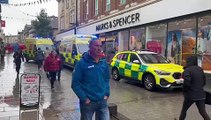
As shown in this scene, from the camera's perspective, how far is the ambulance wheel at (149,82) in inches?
471

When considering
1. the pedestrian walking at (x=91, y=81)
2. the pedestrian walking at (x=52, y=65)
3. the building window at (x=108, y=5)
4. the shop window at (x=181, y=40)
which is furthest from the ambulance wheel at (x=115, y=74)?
the building window at (x=108, y=5)

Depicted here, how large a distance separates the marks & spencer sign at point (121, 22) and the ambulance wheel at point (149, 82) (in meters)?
8.99

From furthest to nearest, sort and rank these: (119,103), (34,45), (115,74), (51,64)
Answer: (34,45) → (115,74) → (51,64) → (119,103)

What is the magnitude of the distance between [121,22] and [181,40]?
24.8 feet

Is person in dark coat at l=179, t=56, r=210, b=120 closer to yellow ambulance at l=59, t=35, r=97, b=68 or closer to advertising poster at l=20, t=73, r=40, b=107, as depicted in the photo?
advertising poster at l=20, t=73, r=40, b=107

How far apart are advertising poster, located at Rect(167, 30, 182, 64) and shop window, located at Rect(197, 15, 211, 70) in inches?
67.9

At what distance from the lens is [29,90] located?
255 inches

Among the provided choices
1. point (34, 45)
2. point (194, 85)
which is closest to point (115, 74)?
point (194, 85)

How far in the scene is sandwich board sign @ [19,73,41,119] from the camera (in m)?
6.43

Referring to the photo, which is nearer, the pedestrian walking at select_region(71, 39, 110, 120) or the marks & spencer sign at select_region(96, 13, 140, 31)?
the pedestrian walking at select_region(71, 39, 110, 120)

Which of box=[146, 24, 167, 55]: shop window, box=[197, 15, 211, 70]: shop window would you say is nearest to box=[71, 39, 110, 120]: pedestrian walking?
box=[197, 15, 211, 70]: shop window

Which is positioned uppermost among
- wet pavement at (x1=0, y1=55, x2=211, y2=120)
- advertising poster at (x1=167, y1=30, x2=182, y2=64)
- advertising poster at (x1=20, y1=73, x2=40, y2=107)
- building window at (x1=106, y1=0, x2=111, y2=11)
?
building window at (x1=106, y1=0, x2=111, y2=11)

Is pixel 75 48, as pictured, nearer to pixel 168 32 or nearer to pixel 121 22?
pixel 121 22

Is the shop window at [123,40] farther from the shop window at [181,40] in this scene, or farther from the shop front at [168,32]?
the shop window at [181,40]
